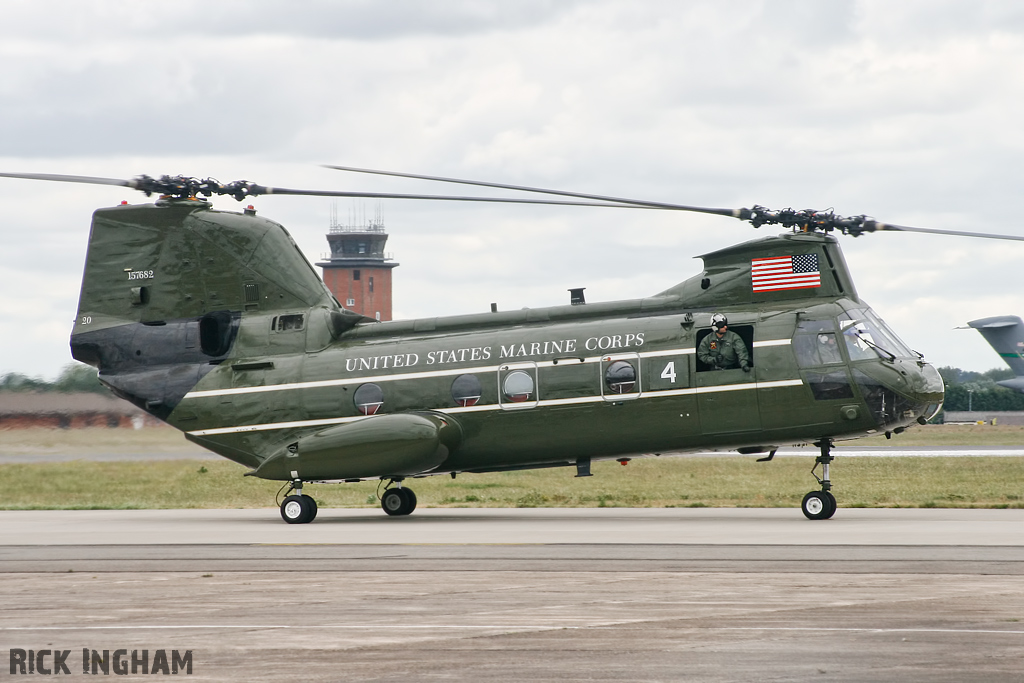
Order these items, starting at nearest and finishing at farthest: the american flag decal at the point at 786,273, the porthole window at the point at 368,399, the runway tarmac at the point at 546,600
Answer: the runway tarmac at the point at 546,600, the american flag decal at the point at 786,273, the porthole window at the point at 368,399

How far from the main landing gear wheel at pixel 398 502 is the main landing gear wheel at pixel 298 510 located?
2017 millimetres

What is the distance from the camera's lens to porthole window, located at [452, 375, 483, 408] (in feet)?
78.8

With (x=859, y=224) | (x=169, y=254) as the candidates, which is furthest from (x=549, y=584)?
(x=169, y=254)

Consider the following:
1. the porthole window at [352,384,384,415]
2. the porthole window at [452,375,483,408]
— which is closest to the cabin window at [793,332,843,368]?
the porthole window at [452,375,483,408]

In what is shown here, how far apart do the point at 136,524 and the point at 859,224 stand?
48.7 feet

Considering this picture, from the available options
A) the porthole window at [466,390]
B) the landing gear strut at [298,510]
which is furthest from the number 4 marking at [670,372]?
the landing gear strut at [298,510]

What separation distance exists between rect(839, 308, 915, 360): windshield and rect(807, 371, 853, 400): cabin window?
1.47 feet

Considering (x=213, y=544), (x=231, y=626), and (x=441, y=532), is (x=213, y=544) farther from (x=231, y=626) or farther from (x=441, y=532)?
(x=231, y=626)

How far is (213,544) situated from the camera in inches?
742

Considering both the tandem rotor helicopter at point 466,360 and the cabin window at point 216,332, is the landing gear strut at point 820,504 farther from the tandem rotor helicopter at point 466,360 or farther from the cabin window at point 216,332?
the cabin window at point 216,332

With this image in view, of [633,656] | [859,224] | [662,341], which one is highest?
[859,224]

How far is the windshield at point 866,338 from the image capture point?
21.7 metres

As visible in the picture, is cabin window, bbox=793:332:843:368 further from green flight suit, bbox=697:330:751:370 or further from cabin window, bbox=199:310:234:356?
cabin window, bbox=199:310:234:356

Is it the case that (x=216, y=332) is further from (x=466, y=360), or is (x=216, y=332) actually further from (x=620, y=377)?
(x=620, y=377)
